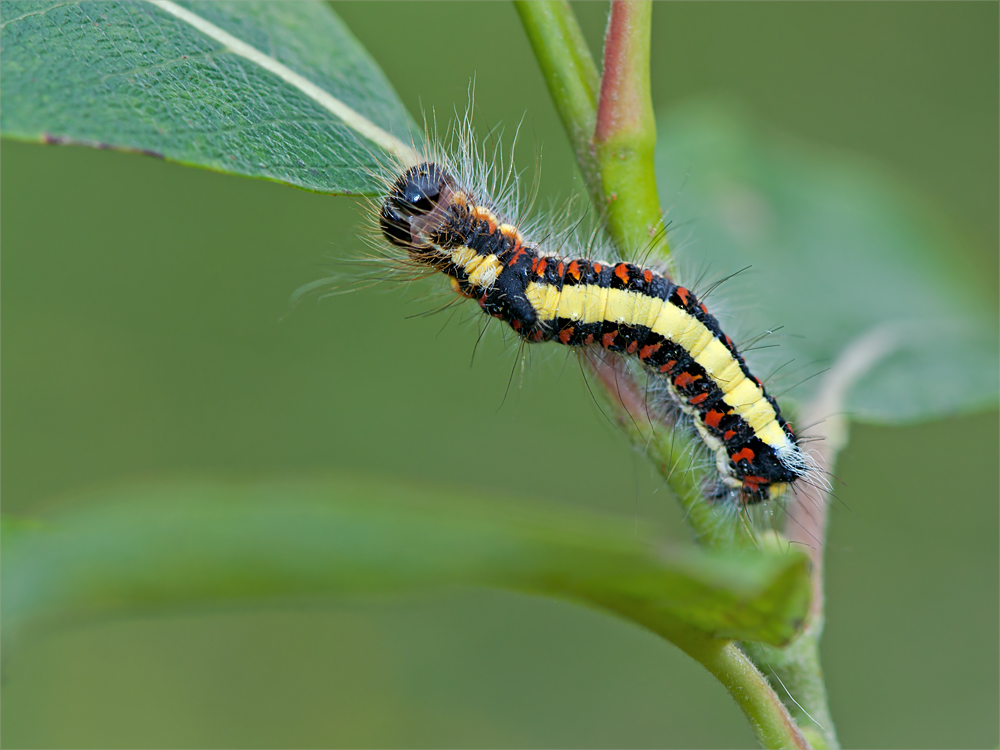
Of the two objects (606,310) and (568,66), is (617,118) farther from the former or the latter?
(606,310)

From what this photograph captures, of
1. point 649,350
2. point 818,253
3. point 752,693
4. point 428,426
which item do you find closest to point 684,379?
point 649,350

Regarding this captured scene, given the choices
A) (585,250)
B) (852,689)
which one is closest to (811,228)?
(585,250)

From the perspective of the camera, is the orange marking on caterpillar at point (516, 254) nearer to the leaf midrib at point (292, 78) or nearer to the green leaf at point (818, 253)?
the leaf midrib at point (292, 78)

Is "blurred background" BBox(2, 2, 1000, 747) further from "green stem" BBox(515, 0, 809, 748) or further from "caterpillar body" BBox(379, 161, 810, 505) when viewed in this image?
"green stem" BBox(515, 0, 809, 748)

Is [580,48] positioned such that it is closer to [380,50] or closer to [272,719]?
[272,719]

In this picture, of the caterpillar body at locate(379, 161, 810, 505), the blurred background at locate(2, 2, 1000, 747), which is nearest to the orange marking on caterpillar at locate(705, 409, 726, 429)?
the caterpillar body at locate(379, 161, 810, 505)

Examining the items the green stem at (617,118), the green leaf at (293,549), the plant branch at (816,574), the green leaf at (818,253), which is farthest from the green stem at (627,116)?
the green leaf at (818,253)

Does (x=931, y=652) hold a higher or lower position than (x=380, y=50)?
lower
